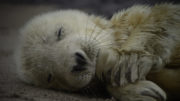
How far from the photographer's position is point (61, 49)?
3602 millimetres

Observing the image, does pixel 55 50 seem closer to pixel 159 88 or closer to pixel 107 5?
pixel 159 88

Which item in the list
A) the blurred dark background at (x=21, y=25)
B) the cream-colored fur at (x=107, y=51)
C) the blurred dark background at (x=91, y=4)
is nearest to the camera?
the cream-colored fur at (x=107, y=51)

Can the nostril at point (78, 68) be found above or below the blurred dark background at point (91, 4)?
below

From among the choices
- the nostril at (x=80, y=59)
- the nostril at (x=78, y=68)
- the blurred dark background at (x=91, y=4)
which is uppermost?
the blurred dark background at (x=91, y=4)

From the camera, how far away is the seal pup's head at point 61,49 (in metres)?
3.37

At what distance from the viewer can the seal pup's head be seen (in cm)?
337

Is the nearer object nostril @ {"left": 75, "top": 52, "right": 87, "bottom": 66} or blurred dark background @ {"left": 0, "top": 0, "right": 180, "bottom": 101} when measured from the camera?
nostril @ {"left": 75, "top": 52, "right": 87, "bottom": 66}

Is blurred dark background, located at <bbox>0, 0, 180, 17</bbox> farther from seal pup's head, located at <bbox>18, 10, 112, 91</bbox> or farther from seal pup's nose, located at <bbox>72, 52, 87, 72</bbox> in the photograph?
seal pup's nose, located at <bbox>72, 52, 87, 72</bbox>

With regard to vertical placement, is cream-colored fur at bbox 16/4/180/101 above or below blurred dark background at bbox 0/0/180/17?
below

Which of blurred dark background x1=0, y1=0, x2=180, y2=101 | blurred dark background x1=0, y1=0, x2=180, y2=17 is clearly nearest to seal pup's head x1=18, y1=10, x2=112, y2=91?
blurred dark background x1=0, y1=0, x2=180, y2=101

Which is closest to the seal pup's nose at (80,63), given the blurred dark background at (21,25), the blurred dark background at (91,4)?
the blurred dark background at (21,25)

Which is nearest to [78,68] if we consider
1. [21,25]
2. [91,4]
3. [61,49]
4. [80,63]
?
[80,63]

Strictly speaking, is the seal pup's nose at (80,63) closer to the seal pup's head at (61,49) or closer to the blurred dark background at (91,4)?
the seal pup's head at (61,49)

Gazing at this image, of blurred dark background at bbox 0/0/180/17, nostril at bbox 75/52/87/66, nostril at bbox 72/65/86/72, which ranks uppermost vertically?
blurred dark background at bbox 0/0/180/17
